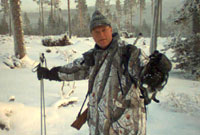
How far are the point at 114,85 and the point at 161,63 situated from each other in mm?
598

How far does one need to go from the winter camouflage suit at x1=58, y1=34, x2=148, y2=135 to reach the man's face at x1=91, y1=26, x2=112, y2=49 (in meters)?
A: 0.06

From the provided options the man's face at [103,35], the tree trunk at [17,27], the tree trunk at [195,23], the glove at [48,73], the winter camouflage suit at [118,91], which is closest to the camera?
the winter camouflage suit at [118,91]

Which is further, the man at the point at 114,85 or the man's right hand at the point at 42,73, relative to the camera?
the man's right hand at the point at 42,73

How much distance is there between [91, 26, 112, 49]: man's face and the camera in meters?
2.03

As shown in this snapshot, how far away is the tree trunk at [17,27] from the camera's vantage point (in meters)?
8.98

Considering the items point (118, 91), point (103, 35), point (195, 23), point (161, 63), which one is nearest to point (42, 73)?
point (103, 35)

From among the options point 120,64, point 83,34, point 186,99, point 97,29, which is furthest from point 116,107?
point 83,34

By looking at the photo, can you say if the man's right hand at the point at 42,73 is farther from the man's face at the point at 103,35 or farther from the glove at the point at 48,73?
the man's face at the point at 103,35

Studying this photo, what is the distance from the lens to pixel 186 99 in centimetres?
499

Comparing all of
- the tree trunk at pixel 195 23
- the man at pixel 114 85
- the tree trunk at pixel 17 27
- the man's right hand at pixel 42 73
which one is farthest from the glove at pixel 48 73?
the tree trunk at pixel 17 27

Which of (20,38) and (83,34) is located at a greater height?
(83,34)

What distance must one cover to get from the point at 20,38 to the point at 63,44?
8.03 meters

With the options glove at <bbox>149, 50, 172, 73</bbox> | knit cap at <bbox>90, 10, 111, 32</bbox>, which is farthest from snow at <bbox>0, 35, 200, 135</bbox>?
glove at <bbox>149, 50, 172, 73</bbox>

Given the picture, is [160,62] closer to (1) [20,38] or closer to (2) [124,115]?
(2) [124,115]
